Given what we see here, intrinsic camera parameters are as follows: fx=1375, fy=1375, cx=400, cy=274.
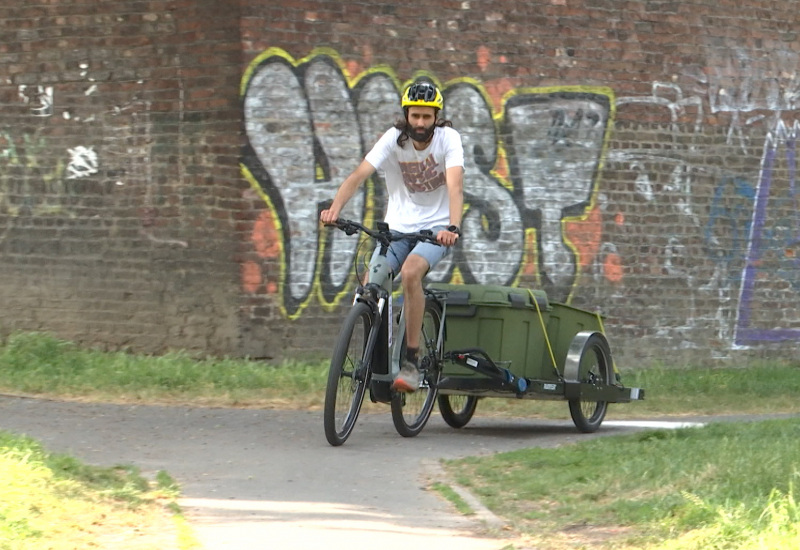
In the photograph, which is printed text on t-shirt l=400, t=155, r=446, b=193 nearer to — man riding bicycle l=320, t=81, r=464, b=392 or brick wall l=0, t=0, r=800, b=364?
man riding bicycle l=320, t=81, r=464, b=392

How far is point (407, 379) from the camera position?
8.02 metres

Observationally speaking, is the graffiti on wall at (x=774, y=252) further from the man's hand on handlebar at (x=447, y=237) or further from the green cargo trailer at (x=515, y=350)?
the man's hand on handlebar at (x=447, y=237)

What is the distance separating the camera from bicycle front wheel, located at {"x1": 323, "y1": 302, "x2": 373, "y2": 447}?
7.62 m

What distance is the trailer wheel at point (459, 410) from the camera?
9195 millimetres

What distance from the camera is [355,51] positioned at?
11820mm

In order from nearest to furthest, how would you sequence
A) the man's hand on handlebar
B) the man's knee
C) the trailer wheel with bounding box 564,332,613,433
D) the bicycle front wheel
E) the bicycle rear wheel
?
1. the bicycle front wheel
2. the man's hand on handlebar
3. the man's knee
4. the bicycle rear wheel
5. the trailer wheel with bounding box 564,332,613,433

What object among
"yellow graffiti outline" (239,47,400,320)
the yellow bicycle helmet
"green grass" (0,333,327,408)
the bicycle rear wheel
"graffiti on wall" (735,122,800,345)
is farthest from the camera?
"graffiti on wall" (735,122,800,345)

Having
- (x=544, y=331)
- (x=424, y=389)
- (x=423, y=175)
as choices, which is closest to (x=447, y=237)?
(x=423, y=175)

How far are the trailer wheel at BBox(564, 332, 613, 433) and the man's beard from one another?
5.91 feet

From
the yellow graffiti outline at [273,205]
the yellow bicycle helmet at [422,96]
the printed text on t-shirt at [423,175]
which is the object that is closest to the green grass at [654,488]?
the printed text on t-shirt at [423,175]

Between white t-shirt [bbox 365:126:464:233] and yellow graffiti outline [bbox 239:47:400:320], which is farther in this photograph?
yellow graffiti outline [bbox 239:47:400:320]

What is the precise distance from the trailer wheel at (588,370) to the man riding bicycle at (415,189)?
4.01 ft

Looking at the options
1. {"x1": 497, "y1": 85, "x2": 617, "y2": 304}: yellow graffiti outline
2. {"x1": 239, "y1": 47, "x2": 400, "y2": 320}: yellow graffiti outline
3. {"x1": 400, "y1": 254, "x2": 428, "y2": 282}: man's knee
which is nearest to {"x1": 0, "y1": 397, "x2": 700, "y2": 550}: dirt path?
{"x1": 400, "y1": 254, "x2": 428, "y2": 282}: man's knee

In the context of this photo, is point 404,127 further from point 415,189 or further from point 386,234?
point 386,234
